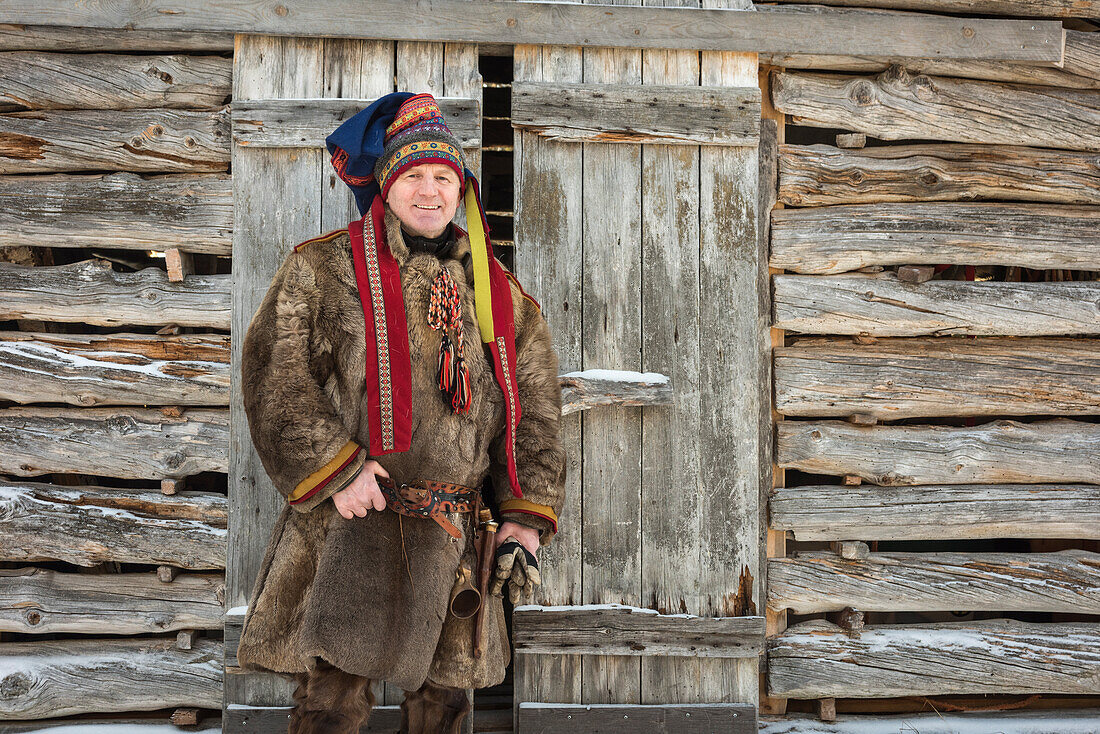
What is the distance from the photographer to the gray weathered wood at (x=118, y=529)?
3.10 metres

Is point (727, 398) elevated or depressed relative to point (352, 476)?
elevated

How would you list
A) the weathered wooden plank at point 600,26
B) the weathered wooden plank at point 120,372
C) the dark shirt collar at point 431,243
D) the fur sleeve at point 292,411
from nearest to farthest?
1. the fur sleeve at point 292,411
2. the dark shirt collar at point 431,243
3. the weathered wooden plank at point 600,26
4. the weathered wooden plank at point 120,372

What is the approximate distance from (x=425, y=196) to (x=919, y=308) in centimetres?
213

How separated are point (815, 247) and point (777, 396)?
2.03ft

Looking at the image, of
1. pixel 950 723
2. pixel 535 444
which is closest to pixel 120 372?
pixel 535 444

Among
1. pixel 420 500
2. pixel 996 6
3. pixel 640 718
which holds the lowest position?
pixel 640 718

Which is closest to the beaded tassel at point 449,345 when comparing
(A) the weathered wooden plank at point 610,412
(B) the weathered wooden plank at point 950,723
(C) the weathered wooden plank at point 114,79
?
(A) the weathered wooden plank at point 610,412

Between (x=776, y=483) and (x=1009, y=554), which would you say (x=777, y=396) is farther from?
(x=1009, y=554)

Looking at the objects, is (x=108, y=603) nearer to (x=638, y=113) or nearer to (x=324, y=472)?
(x=324, y=472)

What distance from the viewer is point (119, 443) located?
123 inches

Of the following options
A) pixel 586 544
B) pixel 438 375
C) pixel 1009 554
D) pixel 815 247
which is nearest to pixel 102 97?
pixel 438 375

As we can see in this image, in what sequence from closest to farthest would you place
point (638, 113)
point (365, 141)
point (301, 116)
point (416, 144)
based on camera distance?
point (416, 144) < point (365, 141) < point (301, 116) < point (638, 113)

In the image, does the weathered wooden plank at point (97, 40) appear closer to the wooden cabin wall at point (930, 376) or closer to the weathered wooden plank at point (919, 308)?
the wooden cabin wall at point (930, 376)

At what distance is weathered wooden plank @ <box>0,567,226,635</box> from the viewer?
123 inches
